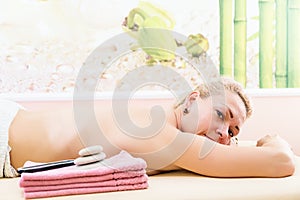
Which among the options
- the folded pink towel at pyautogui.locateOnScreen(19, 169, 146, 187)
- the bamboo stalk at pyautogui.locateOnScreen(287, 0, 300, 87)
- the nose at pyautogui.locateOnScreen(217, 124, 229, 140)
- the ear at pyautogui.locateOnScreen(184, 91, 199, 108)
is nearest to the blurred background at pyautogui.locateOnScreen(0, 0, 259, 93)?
the bamboo stalk at pyautogui.locateOnScreen(287, 0, 300, 87)

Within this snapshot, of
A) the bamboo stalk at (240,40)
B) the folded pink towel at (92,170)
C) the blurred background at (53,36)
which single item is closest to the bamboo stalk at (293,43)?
the bamboo stalk at (240,40)

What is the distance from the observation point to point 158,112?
5.66ft

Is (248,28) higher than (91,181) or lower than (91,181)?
higher

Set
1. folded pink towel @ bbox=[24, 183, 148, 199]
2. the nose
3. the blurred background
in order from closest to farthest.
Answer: folded pink towel @ bbox=[24, 183, 148, 199], the nose, the blurred background

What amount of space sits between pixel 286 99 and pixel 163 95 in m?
0.73

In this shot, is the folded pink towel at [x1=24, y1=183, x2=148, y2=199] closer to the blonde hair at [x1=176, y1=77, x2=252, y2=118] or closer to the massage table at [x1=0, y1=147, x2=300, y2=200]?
the massage table at [x1=0, y1=147, x2=300, y2=200]

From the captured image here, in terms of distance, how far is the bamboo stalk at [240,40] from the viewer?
2.70 meters

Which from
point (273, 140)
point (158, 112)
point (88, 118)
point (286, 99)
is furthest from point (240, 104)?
point (286, 99)

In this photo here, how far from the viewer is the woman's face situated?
1.71m

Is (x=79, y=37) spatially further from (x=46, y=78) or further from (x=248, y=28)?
(x=248, y=28)

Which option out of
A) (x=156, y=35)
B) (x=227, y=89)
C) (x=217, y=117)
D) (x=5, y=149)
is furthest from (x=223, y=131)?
(x=156, y=35)

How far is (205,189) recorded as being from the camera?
1.39 metres

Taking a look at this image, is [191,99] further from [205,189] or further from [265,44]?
[265,44]

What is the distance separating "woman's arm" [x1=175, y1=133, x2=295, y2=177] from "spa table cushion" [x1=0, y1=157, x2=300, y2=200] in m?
0.03
